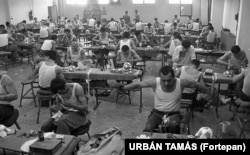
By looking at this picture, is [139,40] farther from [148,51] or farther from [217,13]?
[217,13]

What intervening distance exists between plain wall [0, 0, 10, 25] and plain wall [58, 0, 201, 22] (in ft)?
23.2

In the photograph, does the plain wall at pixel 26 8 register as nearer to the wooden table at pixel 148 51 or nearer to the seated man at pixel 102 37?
the seated man at pixel 102 37

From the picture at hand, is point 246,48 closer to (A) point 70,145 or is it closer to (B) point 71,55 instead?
(B) point 71,55

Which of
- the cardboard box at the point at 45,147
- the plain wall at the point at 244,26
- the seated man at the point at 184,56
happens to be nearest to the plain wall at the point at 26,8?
the seated man at the point at 184,56

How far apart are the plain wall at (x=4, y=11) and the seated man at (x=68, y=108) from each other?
13.8 metres

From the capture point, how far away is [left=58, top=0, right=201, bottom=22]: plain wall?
71.8 ft

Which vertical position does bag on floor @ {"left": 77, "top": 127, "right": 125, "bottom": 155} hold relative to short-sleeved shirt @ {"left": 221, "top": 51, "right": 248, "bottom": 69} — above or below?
below

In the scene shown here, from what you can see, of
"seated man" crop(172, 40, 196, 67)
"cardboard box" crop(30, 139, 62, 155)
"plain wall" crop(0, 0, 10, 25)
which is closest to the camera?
"cardboard box" crop(30, 139, 62, 155)

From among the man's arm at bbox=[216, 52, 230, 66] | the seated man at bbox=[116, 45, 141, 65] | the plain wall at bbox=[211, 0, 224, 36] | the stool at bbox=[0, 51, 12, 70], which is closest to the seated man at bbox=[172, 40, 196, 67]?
the man's arm at bbox=[216, 52, 230, 66]

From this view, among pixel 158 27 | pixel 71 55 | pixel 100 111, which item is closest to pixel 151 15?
pixel 158 27

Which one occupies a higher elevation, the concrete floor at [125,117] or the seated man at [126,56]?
the seated man at [126,56]

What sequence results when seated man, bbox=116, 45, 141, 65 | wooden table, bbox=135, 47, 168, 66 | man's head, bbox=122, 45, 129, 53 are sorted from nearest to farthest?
man's head, bbox=122, 45, 129, 53 → seated man, bbox=116, 45, 141, 65 → wooden table, bbox=135, 47, 168, 66

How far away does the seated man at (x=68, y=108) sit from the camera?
445 cm

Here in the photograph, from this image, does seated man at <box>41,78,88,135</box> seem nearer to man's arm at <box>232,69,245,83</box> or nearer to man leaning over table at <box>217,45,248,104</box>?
man's arm at <box>232,69,245,83</box>
